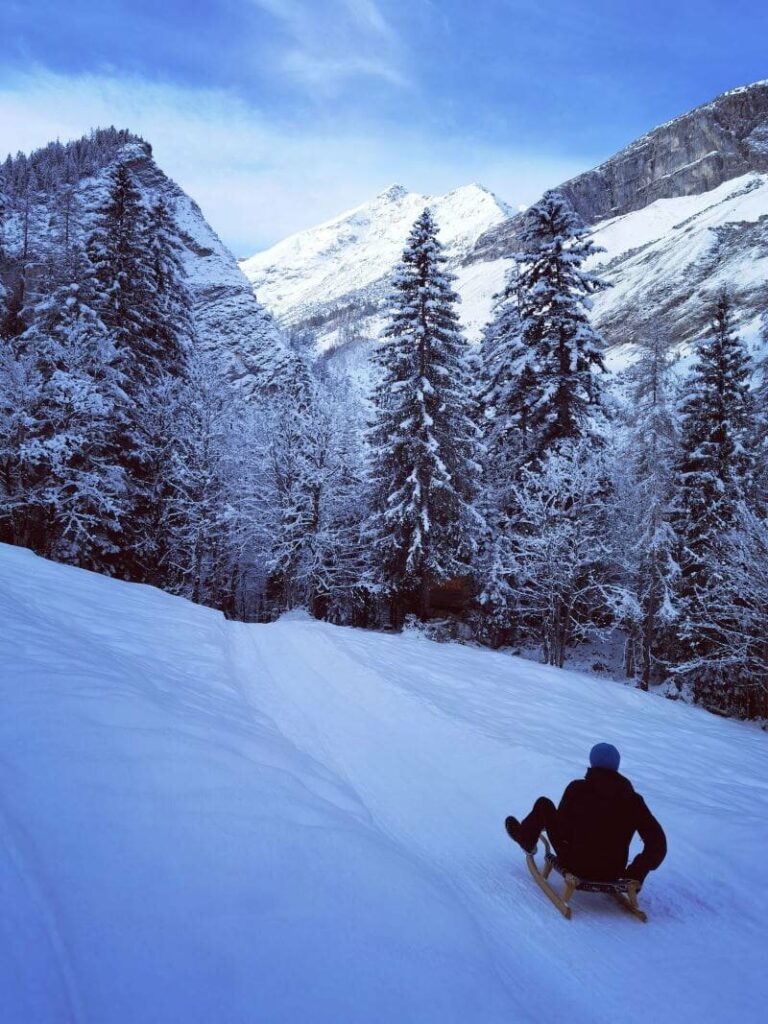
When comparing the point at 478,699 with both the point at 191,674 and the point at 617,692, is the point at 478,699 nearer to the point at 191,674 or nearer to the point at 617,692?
the point at 617,692

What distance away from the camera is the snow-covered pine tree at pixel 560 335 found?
18172 millimetres

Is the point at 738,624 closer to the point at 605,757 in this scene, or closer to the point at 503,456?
the point at 503,456

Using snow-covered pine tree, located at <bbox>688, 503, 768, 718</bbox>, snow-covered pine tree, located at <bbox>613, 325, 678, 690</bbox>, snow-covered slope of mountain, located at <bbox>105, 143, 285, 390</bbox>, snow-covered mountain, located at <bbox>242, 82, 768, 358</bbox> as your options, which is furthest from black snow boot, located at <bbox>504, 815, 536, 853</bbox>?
snow-covered slope of mountain, located at <bbox>105, 143, 285, 390</bbox>

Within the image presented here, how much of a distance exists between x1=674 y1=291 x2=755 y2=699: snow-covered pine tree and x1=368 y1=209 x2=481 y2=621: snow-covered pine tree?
23.8 ft

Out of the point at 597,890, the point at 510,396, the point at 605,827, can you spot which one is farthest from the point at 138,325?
the point at 597,890

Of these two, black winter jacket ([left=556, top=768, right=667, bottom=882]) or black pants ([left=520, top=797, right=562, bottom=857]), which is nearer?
black winter jacket ([left=556, top=768, right=667, bottom=882])

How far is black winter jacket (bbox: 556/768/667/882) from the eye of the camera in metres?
3.64

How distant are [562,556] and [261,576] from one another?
70.6ft

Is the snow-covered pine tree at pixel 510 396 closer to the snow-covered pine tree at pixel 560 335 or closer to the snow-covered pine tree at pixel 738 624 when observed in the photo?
the snow-covered pine tree at pixel 560 335

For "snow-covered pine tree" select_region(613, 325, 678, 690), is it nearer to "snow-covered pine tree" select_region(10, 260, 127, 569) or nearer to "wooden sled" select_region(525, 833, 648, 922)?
"wooden sled" select_region(525, 833, 648, 922)

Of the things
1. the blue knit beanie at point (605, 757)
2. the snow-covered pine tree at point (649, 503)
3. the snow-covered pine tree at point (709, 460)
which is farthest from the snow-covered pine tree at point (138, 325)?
the snow-covered pine tree at point (709, 460)

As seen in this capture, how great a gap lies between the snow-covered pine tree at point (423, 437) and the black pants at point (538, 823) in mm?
15431

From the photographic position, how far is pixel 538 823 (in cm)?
396

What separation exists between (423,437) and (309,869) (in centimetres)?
1785
